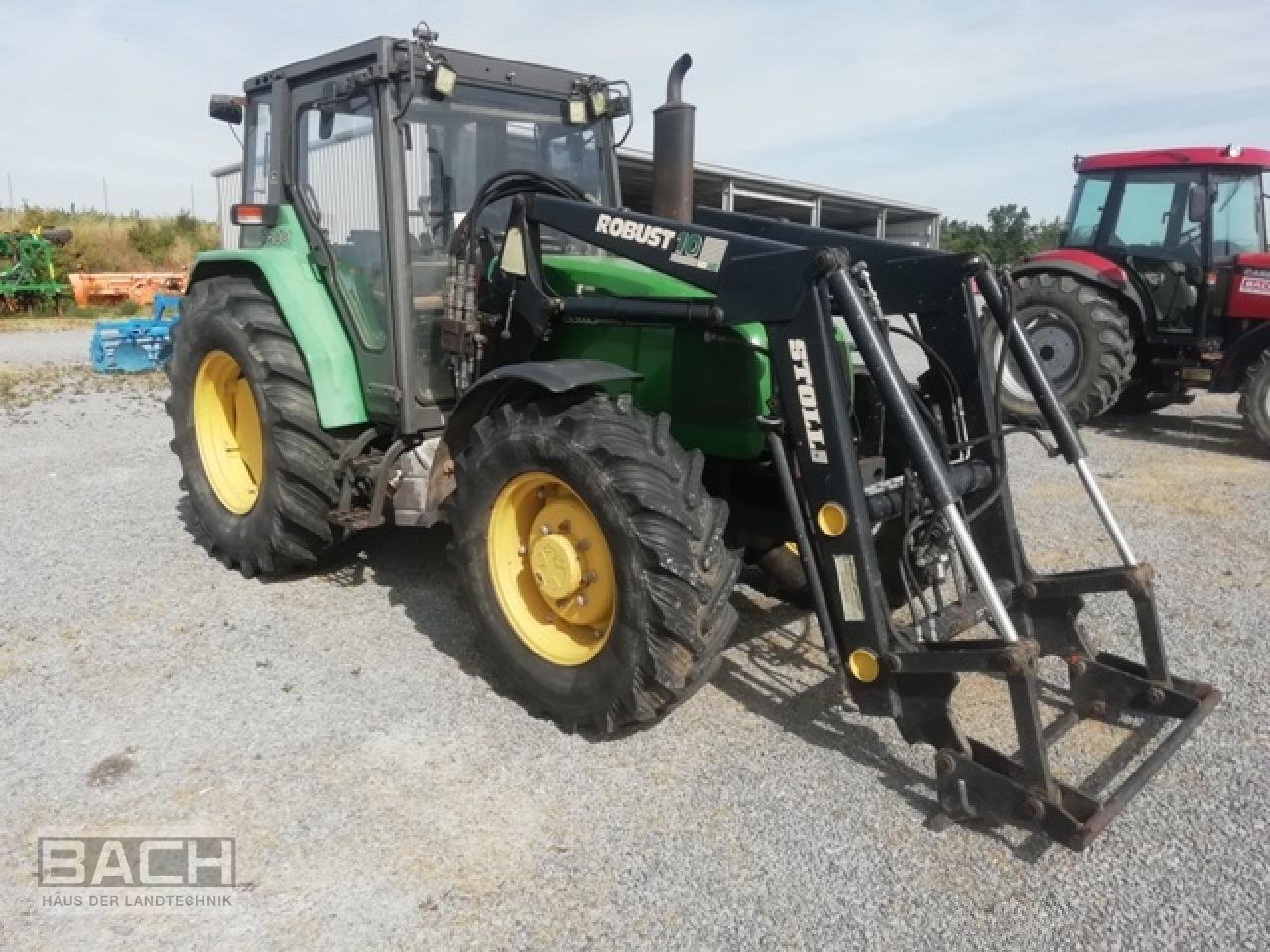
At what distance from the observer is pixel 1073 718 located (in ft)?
10.5

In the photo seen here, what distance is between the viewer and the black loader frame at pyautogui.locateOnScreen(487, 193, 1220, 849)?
2748mm

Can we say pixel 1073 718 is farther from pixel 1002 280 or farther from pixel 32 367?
pixel 32 367

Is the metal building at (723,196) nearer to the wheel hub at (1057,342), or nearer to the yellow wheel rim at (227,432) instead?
the yellow wheel rim at (227,432)

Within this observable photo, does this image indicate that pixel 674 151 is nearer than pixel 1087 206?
Yes

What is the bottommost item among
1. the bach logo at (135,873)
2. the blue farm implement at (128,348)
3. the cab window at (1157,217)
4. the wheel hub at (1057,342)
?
the bach logo at (135,873)

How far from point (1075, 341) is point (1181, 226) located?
4.49 feet

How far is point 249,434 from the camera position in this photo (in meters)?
5.18

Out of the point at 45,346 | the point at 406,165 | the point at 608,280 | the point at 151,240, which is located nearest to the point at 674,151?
the point at 608,280

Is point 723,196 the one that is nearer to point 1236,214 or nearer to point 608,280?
point 1236,214

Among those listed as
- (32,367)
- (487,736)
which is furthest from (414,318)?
(32,367)

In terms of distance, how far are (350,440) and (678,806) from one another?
2.47m

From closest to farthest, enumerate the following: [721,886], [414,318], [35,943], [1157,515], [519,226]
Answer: [35,943] < [721,886] < [519,226] < [414,318] < [1157,515]

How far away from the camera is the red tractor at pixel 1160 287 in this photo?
27.7ft

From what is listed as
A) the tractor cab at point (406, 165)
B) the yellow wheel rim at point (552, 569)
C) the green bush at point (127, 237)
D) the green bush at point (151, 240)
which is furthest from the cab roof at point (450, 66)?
the green bush at point (151, 240)
